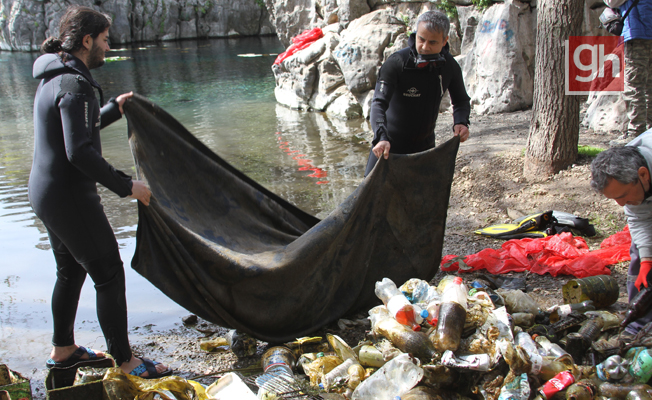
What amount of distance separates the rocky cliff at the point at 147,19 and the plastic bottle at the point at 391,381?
124 feet

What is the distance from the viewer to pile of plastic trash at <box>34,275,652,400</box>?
8.33 feet

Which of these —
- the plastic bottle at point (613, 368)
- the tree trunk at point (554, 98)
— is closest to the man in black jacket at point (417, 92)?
the plastic bottle at point (613, 368)

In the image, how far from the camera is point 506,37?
9953mm

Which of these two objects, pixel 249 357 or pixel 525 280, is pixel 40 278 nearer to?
pixel 249 357

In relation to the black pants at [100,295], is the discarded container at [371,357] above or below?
below

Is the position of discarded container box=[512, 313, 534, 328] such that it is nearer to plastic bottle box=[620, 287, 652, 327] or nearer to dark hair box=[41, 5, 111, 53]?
plastic bottle box=[620, 287, 652, 327]

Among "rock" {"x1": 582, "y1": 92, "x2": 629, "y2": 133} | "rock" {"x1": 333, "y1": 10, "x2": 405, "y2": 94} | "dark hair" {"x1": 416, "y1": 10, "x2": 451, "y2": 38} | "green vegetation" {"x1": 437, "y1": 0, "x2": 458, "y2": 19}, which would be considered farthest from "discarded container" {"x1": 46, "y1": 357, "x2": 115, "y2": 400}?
"green vegetation" {"x1": 437, "y1": 0, "x2": 458, "y2": 19}

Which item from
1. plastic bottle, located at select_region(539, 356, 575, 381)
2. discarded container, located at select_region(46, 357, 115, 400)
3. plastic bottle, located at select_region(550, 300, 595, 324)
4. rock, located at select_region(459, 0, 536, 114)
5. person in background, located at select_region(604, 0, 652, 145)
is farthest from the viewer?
rock, located at select_region(459, 0, 536, 114)

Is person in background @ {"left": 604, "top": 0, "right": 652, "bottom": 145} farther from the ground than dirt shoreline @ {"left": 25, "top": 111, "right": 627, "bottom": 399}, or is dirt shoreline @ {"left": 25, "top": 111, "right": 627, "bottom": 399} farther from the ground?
person in background @ {"left": 604, "top": 0, "right": 652, "bottom": 145}

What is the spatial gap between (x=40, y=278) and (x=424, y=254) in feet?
12.3

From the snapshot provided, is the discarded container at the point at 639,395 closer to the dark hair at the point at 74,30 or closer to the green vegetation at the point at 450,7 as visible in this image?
the dark hair at the point at 74,30

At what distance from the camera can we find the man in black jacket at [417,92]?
12.2 ft

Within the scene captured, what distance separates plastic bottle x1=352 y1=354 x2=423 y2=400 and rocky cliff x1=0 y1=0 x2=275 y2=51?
37907mm

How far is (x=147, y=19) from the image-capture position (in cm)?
3884
